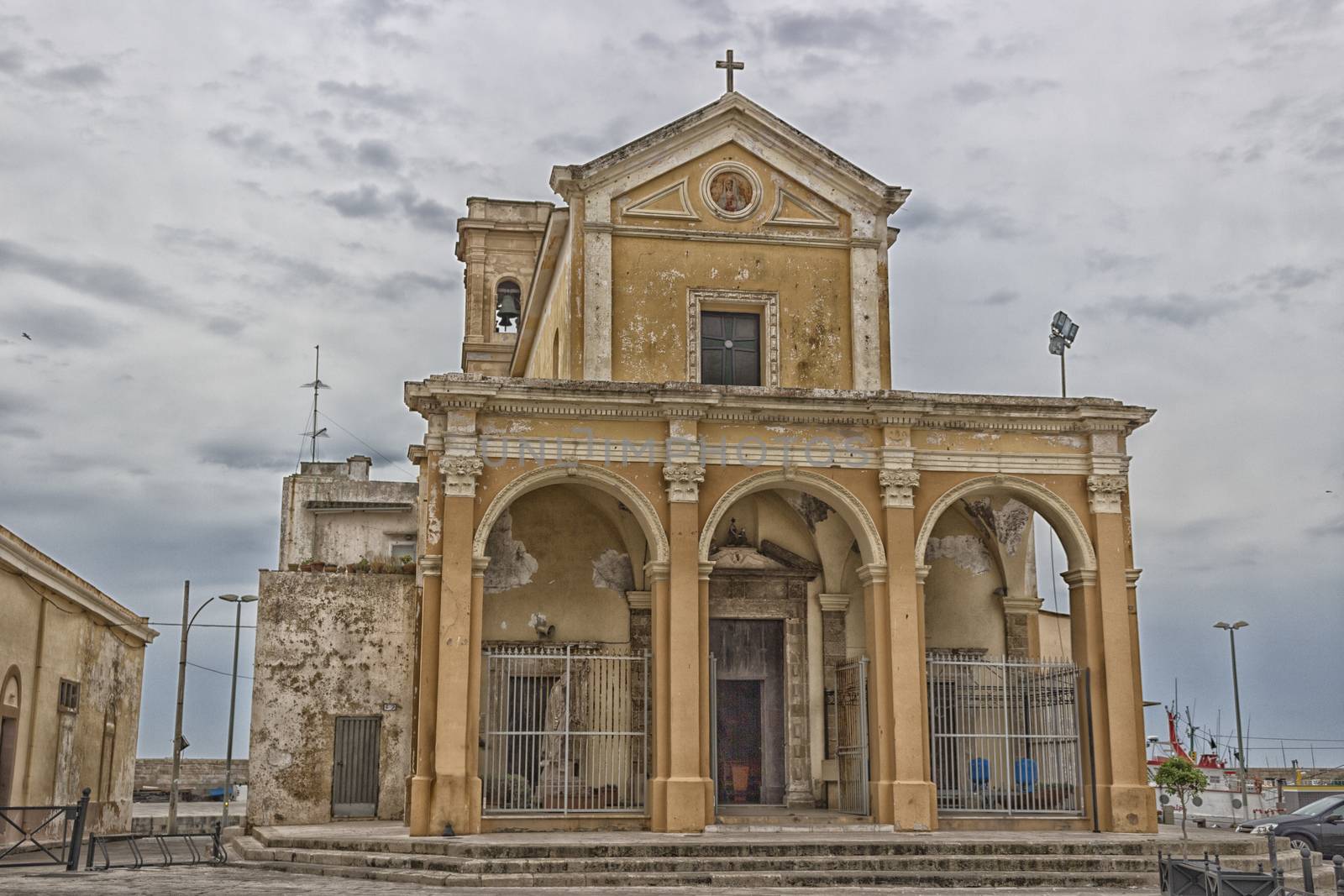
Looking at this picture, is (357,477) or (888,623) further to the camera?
(357,477)

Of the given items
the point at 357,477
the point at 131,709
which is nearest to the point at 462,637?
the point at 131,709

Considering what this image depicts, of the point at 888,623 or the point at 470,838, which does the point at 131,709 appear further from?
the point at 888,623

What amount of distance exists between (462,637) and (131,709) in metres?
Result: 16.7

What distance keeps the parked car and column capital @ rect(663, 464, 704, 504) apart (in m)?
10.7

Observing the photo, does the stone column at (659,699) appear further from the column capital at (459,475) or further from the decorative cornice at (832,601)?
the decorative cornice at (832,601)

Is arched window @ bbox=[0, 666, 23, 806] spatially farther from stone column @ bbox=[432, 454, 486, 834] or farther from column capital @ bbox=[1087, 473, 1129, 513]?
column capital @ bbox=[1087, 473, 1129, 513]

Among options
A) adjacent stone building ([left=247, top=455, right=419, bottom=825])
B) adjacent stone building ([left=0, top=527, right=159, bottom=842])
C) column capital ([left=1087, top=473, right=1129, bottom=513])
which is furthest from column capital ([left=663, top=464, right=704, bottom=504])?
adjacent stone building ([left=0, top=527, right=159, bottom=842])

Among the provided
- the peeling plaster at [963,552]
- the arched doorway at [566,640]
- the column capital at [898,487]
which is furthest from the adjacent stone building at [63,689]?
the peeling plaster at [963,552]

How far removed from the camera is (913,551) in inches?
773

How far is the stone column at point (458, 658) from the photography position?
17891 mm

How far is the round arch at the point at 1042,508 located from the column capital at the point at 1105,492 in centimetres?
35

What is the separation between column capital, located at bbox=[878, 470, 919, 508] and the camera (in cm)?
1972

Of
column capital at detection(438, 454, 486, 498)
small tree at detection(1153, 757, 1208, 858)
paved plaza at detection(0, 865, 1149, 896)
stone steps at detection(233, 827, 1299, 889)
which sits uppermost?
column capital at detection(438, 454, 486, 498)

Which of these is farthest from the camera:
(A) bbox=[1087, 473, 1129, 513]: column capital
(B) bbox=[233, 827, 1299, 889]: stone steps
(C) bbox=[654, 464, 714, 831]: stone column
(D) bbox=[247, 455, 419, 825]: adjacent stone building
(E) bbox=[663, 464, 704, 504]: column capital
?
(D) bbox=[247, 455, 419, 825]: adjacent stone building
